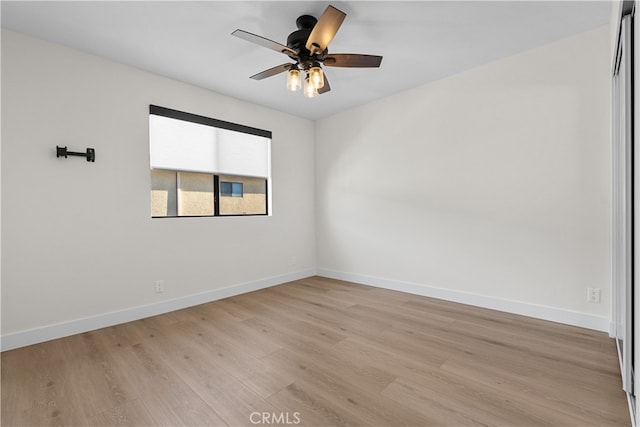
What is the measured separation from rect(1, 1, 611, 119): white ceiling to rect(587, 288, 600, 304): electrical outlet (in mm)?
2202

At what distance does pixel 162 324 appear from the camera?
2.80 m

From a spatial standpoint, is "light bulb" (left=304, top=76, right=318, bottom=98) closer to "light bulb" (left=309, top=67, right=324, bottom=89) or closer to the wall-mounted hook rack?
"light bulb" (left=309, top=67, right=324, bottom=89)

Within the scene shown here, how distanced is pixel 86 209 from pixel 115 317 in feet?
3.44

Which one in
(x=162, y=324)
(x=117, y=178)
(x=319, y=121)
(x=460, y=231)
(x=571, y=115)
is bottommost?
(x=162, y=324)

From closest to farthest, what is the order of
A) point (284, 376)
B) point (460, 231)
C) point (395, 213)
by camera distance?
point (284, 376), point (460, 231), point (395, 213)

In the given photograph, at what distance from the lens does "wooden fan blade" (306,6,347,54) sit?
1.78 meters

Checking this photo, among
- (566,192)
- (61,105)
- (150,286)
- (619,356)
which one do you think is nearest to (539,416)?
(619,356)

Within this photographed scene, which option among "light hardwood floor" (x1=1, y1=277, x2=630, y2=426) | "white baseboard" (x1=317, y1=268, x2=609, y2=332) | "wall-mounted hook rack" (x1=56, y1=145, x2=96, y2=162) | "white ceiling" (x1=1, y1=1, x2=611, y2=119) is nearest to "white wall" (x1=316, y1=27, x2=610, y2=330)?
"white baseboard" (x1=317, y1=268, x2=609, y2=332)

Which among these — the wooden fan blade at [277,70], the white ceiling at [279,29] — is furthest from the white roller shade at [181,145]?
the wooden fan blade at [277,70]

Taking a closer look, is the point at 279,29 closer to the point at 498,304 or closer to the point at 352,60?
the point at 352,60

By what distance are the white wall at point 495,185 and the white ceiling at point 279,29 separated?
0.35 m

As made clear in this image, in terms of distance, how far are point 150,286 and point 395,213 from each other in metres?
2.96

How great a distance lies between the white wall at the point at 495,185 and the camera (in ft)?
8.29

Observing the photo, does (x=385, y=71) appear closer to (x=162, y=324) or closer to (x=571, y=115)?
(x=571, y=115)
